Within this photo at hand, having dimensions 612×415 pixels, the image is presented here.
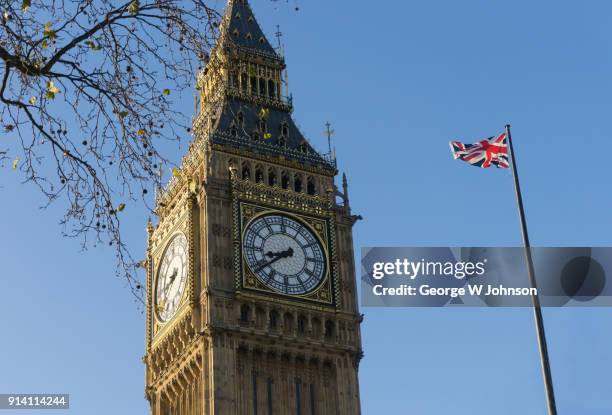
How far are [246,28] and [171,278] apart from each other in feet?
62.9

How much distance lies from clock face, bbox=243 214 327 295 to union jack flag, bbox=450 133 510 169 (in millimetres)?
31868

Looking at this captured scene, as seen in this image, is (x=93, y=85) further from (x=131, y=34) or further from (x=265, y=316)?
(x=265, y=316)

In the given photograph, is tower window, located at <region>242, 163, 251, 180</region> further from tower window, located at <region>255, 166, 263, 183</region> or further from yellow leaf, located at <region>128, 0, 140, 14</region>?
yellow leaf, located at <region>128, 0, 140, 14</region>

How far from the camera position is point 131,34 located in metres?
27.3

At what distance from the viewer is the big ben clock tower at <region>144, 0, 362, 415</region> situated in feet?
234

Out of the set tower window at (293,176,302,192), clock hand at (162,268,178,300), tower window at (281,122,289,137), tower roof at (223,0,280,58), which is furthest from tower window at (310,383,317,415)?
tower roof at (223,0,280,58)

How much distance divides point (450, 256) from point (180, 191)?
1646 inches

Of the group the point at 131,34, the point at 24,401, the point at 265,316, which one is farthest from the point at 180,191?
the point at 131,34

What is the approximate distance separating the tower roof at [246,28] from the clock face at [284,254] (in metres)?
14.4

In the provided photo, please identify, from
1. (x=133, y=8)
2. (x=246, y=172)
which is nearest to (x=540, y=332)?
(x=133, y=8)

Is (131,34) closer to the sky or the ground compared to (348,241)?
closer to the ground

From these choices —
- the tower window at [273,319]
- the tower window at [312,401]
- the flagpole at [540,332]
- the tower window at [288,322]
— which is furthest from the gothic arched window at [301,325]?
the flagpole at [540,332]

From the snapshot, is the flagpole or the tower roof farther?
the tower roof

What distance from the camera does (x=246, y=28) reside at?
87.1 m
